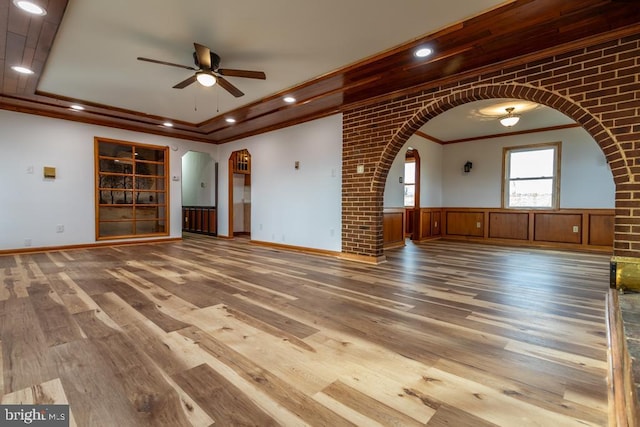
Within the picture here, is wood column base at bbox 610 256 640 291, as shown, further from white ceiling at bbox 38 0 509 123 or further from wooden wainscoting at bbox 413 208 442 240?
wooden wainscoting at bbox 413 208 442 240

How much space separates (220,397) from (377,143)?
3760 millimetres

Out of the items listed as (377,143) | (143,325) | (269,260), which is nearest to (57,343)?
(143,325)

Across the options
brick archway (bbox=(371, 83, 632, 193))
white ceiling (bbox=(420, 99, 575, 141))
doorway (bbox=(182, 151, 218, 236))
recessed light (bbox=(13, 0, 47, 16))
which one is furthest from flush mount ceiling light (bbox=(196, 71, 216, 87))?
doorway (bbox=(182, 151, 218, 236))

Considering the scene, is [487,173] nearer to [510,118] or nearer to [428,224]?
[428,224]

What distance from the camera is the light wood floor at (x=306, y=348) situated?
48.9 inches

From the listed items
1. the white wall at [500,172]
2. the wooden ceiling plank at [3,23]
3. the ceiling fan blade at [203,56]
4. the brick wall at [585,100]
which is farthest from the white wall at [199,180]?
the white wall at [500,172]

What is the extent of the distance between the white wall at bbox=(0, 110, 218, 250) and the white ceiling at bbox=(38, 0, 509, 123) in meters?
1.39

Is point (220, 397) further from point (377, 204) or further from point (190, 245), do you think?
point (190, 245)

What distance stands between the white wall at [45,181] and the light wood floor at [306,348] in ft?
6.45

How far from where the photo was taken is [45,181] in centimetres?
517

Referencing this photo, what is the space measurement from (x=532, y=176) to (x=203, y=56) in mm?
6802

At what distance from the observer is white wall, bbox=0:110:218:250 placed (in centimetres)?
485

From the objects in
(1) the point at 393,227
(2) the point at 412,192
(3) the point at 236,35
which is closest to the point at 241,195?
(1) the point at 393,227

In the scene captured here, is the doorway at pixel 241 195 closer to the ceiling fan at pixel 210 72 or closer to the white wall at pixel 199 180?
the white wall at pixel 199 180
